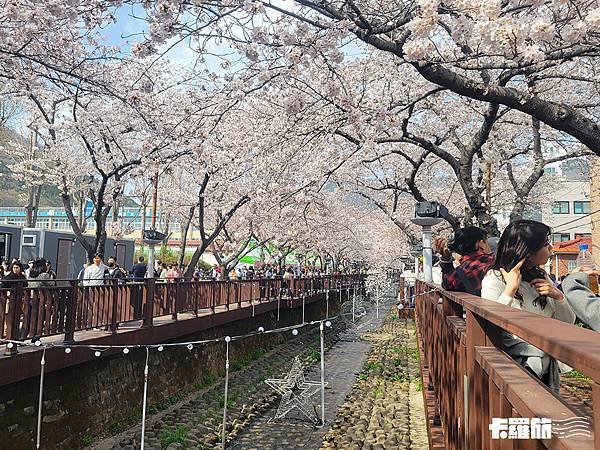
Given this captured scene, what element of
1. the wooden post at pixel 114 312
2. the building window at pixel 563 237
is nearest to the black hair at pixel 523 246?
the wooden post at pixel 114 312

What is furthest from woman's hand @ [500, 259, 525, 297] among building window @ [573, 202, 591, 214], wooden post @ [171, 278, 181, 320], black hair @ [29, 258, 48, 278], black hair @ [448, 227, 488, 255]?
building window @ [573, 202, 591, 214]

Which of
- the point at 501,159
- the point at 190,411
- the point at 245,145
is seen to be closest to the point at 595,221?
the point at 501,159

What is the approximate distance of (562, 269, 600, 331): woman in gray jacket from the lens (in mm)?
2408

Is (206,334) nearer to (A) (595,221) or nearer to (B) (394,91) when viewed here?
(B) (394,91)

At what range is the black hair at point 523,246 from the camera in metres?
2.69

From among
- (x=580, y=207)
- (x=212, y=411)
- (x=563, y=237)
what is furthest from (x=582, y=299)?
(x=580, y=207)

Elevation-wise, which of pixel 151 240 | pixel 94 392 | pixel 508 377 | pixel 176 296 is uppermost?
pixel 151 240

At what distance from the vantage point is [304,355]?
18.5m

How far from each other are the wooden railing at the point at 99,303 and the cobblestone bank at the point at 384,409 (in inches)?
167

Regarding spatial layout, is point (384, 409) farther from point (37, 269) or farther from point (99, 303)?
point (37, 269)

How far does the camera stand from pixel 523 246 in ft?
8.84

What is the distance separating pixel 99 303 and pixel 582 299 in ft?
25.4

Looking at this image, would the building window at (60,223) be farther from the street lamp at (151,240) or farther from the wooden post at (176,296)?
the wooden post at (176,296)

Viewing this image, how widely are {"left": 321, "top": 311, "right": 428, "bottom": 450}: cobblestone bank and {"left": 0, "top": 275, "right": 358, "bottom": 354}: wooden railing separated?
423cm
